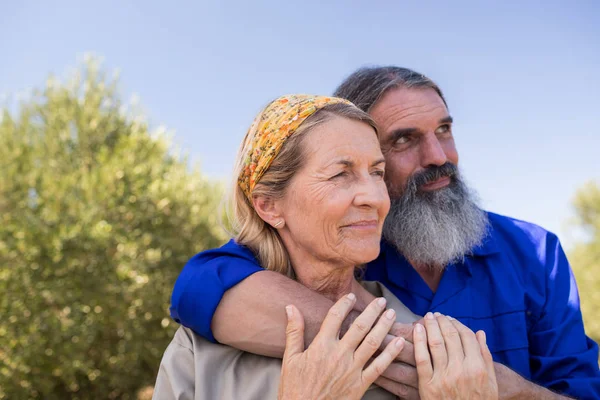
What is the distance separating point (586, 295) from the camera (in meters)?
20.5

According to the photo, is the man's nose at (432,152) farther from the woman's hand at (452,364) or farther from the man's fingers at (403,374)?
the man's fingers at (403,374)

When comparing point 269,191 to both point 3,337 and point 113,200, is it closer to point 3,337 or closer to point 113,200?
point 3,337

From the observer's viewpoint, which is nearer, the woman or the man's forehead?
the woman

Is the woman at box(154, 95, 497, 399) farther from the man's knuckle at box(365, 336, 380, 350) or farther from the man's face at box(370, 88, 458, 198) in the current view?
the man's face at box(370, 88, 458, 198)

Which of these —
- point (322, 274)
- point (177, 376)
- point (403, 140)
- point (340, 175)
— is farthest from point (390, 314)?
point (403, 140)

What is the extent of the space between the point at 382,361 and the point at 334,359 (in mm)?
172

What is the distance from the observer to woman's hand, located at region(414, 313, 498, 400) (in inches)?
76.4

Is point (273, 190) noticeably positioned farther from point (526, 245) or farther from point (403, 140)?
point (526, 245)

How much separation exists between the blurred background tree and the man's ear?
6.82 meters

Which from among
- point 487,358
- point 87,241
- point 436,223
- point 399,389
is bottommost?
point 87,241

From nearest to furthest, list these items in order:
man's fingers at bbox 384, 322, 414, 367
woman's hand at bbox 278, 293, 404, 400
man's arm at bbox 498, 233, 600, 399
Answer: woman's hand at bbox 278, 293, 404, 400 → man's fingers at bbox 384, 322, 414, 367 → man's arm at bbox 498, 233, 600, 399

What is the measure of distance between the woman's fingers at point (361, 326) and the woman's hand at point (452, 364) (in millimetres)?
150

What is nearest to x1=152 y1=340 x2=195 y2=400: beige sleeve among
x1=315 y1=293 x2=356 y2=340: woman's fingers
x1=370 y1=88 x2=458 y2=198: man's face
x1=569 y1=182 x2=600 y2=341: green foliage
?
x1=315 y1=293 x2=356 y2=340: woman's fingers

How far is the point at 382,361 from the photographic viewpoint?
1979 mm
